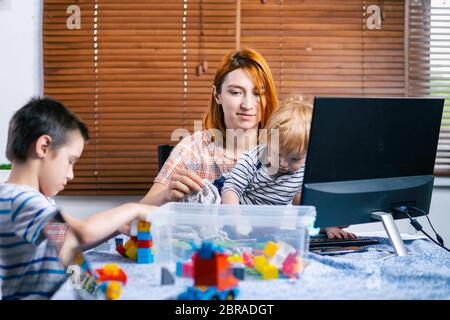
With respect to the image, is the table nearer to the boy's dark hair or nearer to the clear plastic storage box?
the clear plastic storage box

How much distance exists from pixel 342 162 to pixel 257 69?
0.73 meters

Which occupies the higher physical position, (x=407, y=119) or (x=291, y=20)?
(x=291, y=20)

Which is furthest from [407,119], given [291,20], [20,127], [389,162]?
[291,20]

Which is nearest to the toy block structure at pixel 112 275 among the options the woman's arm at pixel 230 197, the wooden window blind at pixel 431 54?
the woman's arm at pixel 230 197

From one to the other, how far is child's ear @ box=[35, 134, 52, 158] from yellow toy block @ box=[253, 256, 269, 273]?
1.56 feet

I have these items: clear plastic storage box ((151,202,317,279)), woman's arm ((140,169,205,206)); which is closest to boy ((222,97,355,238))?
woman's arm ((140,169,205,206))

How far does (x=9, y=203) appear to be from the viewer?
95 cm

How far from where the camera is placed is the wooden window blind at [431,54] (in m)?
2.60

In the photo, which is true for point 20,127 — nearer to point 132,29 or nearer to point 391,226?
point 391,226

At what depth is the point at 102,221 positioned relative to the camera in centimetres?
96

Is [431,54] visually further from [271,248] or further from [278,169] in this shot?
[271,248]

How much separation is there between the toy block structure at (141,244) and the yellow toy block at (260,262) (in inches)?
9.8

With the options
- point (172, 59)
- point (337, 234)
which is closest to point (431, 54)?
point (172, 59)
